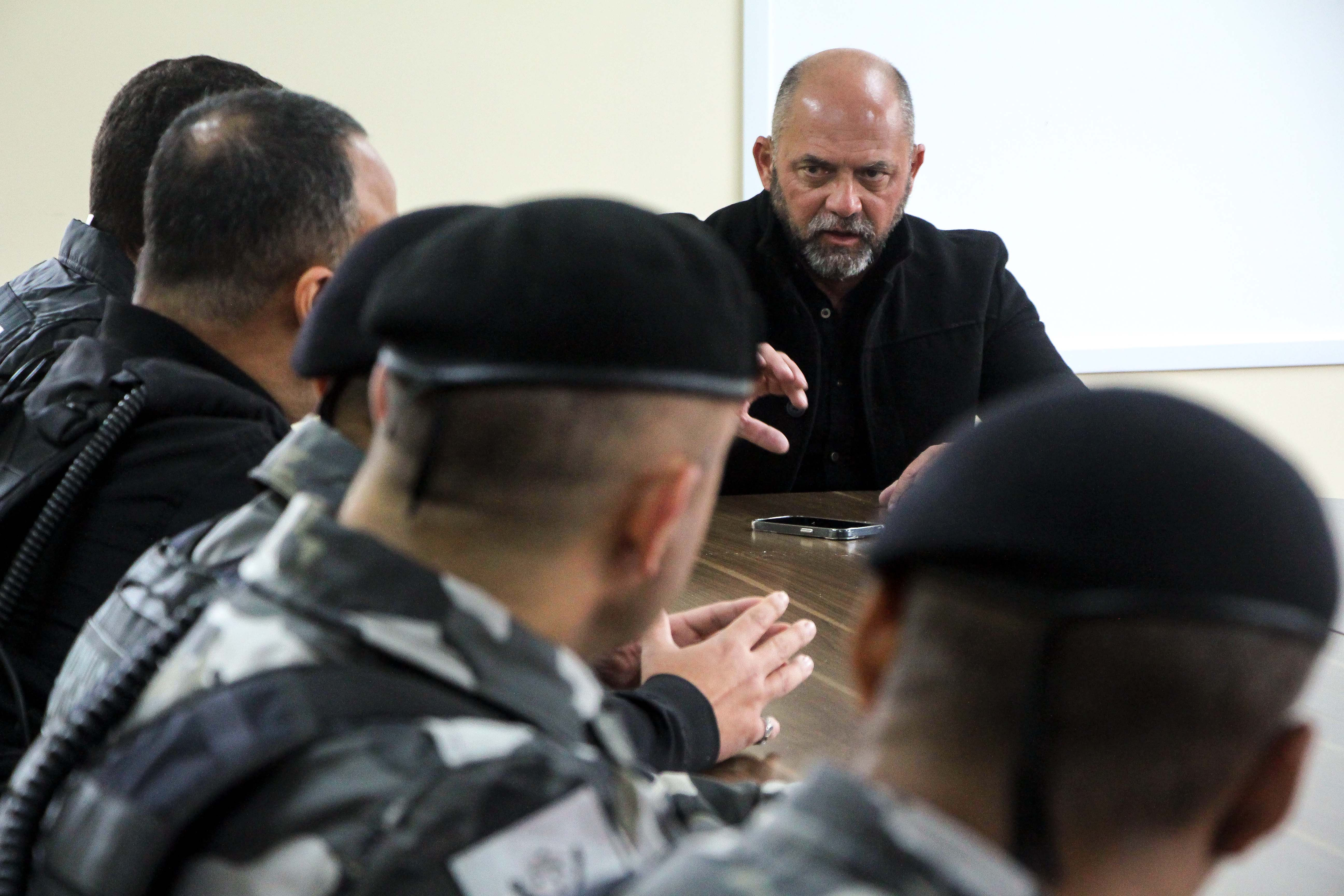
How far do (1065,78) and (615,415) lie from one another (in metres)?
4.05

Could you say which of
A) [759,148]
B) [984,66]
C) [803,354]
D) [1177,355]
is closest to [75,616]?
[803,354]

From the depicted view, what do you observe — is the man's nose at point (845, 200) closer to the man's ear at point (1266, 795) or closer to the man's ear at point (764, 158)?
the man's ear at point (764, 158)

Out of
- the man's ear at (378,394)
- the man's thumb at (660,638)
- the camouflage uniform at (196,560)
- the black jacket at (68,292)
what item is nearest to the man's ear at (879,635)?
the man's ear at (378,394)

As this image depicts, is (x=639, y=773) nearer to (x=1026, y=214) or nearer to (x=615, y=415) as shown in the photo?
(x=615, y=415)

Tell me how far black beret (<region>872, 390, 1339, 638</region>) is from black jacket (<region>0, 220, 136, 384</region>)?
5.79 feet

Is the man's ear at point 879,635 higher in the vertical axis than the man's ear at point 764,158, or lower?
lower

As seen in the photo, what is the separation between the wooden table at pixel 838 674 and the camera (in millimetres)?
954

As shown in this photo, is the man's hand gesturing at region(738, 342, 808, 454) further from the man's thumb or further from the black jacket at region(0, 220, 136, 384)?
the black jacket at region(0, 220, 136, 384)

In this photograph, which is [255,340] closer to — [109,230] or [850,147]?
[109,230]

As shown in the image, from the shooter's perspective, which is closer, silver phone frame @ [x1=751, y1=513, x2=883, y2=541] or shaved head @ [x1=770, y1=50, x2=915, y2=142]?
silver phone frame @ [x1=751, y1=513, x2=883, y2=541]

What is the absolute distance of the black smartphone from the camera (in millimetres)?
2107

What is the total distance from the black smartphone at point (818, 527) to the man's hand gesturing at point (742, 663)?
2.08 ft

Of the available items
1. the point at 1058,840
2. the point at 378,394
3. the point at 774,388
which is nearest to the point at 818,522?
the point at 774,388

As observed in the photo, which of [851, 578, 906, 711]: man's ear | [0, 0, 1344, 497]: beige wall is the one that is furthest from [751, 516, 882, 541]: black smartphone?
[0, 0, 1344, 497]: beige wall
